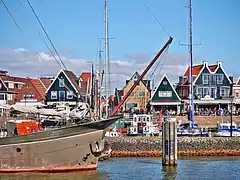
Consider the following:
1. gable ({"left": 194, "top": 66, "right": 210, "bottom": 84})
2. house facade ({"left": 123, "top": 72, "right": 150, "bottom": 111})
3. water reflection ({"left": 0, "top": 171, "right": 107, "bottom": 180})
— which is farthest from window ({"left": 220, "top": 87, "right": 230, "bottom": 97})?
water reflection ({"left": 0, "top": 171, "right": 107, "bottom": 180})

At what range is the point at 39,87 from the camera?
271ft

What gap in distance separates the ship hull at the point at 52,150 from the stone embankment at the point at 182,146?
37.5ft

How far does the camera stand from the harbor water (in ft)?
105

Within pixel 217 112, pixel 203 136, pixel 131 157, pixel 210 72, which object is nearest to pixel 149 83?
pixel 210 72

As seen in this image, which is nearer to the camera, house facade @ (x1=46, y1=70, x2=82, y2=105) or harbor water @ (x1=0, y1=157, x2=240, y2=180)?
harbor water @ (x1=0, y1=157, x2=240, y2=180)

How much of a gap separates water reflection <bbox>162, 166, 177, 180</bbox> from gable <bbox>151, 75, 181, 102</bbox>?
42.2 meters

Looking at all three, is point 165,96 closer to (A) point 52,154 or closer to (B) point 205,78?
(B) point 205,78

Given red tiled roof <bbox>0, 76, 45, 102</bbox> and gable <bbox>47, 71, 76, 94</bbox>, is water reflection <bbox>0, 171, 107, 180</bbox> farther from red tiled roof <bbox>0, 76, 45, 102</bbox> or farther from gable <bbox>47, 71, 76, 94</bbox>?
red tiled roof <bbox>0, 76, 45, 102</bbox>

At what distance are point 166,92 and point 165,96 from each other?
0.60 m

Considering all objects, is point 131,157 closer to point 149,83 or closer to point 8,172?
point 8,172

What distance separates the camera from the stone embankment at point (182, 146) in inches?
1790

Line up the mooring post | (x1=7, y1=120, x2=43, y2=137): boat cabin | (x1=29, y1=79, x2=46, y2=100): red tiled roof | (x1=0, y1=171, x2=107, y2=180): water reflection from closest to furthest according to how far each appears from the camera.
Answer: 1. (x1=0, y1=171, x2=107, y2=180): water reflection
2. (x1=7, y1=120, x2=43, y2=137): boat cabin
3. the mooring post
4. (x1=29, y1=79, x2=46, y2=100): red tiled roof

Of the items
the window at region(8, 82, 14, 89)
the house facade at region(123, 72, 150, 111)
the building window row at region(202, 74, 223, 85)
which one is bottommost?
the house facade at region(123, 72, 150, 111)

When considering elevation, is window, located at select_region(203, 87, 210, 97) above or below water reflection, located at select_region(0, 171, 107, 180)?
above
